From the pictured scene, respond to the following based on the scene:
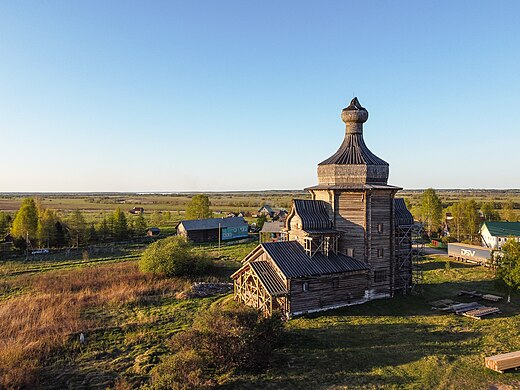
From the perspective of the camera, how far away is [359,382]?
1433 centimetres

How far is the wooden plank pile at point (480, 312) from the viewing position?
21642 mm

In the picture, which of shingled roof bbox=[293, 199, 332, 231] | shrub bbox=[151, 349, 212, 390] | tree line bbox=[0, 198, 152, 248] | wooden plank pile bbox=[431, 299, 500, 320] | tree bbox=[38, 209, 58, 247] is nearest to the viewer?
shrub bbox=[151, 349, 212, 390]

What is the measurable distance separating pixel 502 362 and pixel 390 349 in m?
4.42

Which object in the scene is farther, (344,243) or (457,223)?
(457,223)

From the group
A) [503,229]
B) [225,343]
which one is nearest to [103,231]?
[225,343]

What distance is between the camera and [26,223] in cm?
4981

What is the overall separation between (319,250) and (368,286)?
13.8 feet

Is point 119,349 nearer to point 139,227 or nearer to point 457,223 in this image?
point 139,227

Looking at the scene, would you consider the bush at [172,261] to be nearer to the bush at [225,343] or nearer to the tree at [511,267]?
the bush at [225,343]

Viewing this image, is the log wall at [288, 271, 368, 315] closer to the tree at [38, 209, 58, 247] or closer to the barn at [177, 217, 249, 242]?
the barn at [177, 217, 249, 242]

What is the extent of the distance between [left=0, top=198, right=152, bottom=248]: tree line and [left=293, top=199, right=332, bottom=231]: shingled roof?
3976 cm

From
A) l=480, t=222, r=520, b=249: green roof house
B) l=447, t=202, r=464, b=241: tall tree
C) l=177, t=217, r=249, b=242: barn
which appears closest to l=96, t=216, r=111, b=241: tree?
l=177, t=217, r=249, b=242: barn

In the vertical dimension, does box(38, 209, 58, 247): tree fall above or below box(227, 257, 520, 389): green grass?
above

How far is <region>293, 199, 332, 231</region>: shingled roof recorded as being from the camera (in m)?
25.0
